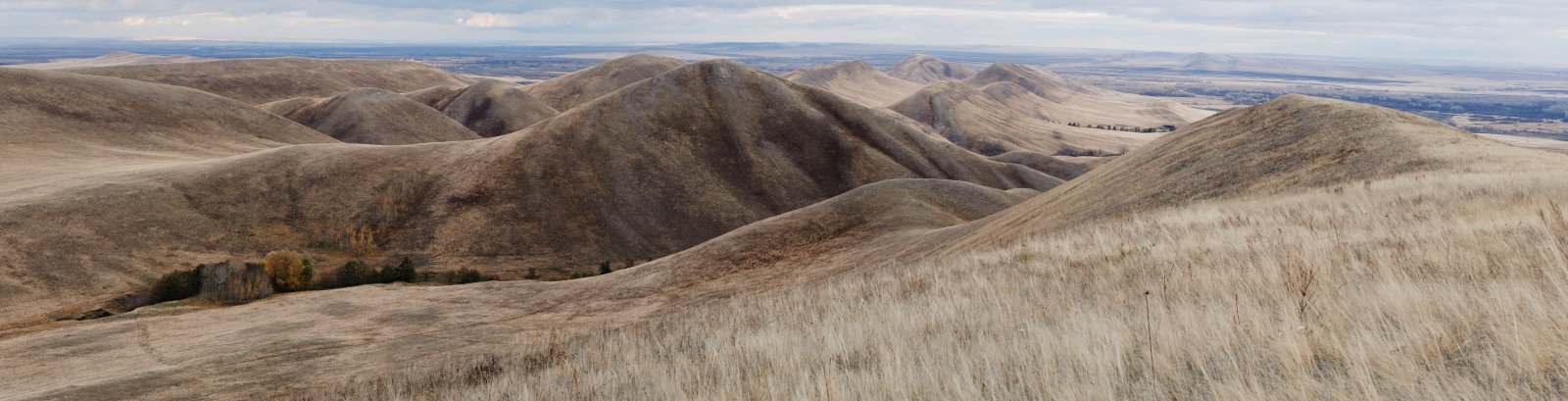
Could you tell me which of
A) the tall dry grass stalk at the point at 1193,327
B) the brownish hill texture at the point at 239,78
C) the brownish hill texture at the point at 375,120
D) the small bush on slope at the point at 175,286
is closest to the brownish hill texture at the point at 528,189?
the small bush on slope at the point at 175,286

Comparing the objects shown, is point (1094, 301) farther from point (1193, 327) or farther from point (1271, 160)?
point (1271, 160)

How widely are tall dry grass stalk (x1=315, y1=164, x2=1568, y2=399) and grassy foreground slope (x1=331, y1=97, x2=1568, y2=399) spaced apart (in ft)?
0.10

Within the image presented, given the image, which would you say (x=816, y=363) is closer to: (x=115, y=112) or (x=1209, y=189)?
(x=1209, y=189)

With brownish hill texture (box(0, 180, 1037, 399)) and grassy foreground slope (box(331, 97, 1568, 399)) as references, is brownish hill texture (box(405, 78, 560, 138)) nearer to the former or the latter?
brownish hill texture (box(0, 180, 1037, 399))

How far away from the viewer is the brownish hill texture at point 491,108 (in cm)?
15850

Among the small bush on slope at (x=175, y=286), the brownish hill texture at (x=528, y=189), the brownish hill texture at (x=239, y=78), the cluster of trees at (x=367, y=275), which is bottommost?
the cluster of trees at (x=367, y=275)

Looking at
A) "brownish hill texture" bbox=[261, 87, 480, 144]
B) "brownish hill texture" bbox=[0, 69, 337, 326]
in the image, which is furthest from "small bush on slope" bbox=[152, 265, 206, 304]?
"brownish hill texture" bbox=[261, 87, 480, 144]

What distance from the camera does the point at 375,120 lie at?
134000 millimetres

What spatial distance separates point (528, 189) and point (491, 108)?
9490 centimetres

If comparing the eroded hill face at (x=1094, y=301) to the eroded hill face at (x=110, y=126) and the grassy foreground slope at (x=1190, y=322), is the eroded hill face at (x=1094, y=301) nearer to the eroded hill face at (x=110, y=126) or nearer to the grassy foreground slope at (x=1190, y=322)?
the grassy foreground slope at (x=1190, y=322)

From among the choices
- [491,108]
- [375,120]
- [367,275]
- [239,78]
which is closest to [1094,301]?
[367,275]

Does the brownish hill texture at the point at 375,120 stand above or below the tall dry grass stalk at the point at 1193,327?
below

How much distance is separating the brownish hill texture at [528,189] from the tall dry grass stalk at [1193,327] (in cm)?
5656

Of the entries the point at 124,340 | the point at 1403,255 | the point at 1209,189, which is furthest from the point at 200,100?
the point at 1403,255
